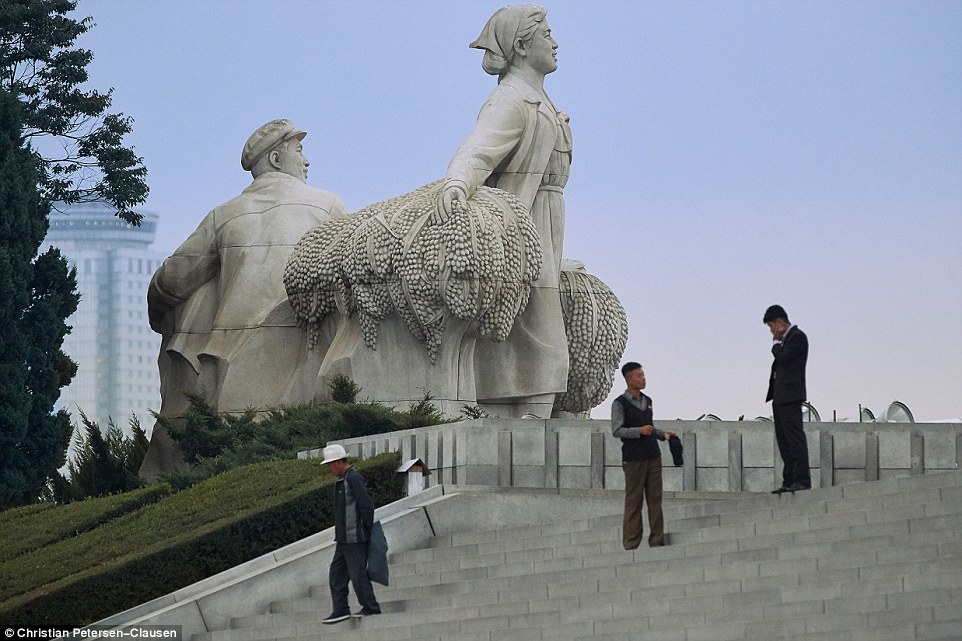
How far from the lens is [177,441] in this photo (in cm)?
2525

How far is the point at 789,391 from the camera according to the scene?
1460 centimetres

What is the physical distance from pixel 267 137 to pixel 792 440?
637 inches

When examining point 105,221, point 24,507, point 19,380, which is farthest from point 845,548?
point 105,221

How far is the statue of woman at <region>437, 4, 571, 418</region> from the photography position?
85.3 ft

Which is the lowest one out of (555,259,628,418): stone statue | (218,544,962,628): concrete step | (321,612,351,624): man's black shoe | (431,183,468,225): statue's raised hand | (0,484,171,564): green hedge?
(321,612,351,624): man's black shoe

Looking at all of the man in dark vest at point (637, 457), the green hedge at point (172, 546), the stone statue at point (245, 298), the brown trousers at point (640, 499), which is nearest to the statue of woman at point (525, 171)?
the stone statue at point (245, 298)

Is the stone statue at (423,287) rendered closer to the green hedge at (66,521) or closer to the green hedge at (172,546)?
the green hedge at (66,521)

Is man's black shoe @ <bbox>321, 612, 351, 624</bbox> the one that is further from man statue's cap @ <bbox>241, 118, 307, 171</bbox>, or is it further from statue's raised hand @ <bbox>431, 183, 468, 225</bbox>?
man statue's cap @ <bbox>241, 118, 307, 171</bbox>

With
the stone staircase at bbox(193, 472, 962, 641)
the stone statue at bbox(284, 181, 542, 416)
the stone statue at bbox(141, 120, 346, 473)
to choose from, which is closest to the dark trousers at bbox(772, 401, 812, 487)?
the stone staircase at bbox(193, 472, 962, 641)

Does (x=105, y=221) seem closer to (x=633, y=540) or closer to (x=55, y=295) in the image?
(x=55, y=295)

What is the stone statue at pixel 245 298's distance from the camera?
27.7 metres

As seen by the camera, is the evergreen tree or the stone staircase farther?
the evergreen tree

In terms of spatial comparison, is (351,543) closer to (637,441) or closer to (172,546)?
(637,441)

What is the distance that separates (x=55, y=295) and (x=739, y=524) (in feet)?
53.0
